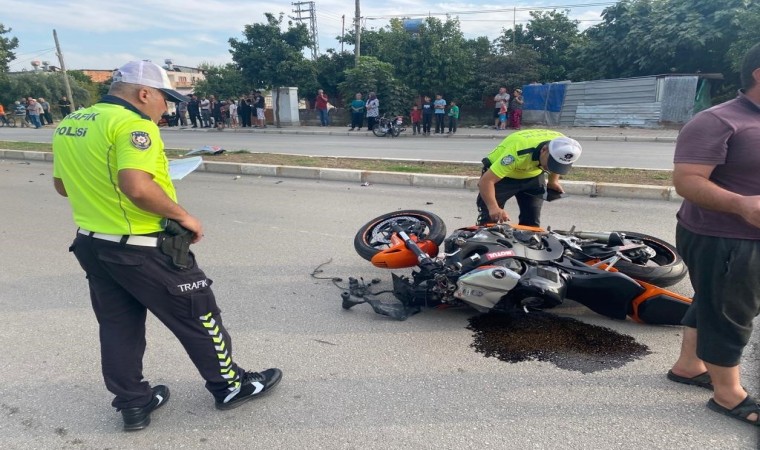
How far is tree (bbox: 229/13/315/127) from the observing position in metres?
24.0

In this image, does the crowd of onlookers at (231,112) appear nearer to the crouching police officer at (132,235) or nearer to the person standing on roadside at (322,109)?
the person standing on roadside at (322,109)

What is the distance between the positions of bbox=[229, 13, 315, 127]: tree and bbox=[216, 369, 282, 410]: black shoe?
2296 centimetres

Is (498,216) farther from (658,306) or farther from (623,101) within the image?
(623,101)

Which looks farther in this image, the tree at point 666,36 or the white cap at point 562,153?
the tree at point 666,36

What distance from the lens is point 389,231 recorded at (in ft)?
15.3

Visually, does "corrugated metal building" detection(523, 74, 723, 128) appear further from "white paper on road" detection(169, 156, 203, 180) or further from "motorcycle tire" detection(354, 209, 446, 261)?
"white paper on road" detection(169, 156, 203, 180)

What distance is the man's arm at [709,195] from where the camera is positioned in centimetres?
202

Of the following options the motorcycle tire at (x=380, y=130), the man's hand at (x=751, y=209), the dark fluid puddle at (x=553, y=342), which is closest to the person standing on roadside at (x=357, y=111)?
the motorcycle tire at (x=380, y=130)

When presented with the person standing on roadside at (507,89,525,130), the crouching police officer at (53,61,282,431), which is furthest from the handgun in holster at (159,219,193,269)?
the person standing on roadside at (507,89,525,130)

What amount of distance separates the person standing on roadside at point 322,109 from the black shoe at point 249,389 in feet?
73.7

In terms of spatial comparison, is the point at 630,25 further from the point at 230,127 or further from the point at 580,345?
the point at 580,345

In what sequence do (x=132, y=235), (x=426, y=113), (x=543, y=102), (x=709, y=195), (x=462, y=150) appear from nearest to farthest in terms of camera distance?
1. (x=709, y=195)
2. (x=132, y=235)
3. (x=462, y=150)
4. (x=426, y=113)
5. (x=543, y=102)

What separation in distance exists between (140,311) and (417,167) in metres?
7.76

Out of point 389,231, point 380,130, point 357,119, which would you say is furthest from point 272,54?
point 389,231
